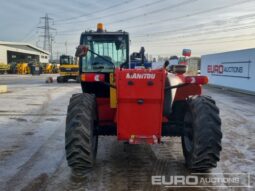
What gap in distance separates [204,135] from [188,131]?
46 centimetres

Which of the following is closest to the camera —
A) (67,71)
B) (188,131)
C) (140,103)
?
(140,103)

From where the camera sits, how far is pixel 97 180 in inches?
178

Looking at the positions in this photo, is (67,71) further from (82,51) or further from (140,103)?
(140,103)

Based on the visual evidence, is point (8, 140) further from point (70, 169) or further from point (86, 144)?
point (86, 144)

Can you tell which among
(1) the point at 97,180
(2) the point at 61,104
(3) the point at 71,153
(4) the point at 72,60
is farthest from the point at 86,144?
(4) the point at 72,60

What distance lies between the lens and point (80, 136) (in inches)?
183

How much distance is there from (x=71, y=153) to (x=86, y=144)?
0.89 feet

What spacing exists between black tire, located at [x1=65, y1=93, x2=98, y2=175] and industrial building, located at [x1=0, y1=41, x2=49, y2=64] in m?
58.9

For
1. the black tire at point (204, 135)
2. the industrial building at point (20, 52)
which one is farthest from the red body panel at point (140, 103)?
the industrial building at point (20, 52)

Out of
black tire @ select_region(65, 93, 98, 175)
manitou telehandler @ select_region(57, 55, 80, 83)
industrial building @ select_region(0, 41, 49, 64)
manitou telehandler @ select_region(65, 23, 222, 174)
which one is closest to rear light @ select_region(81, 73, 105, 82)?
manitou telehandler @ select_region(65, 23, 222, 174)

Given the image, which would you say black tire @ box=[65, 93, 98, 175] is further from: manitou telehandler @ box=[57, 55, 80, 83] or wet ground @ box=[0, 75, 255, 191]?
manitou telehandler @ box=[57, 55, 80, 83]

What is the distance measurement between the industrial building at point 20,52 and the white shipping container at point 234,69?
1825 inches

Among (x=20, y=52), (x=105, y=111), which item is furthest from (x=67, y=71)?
(x=20, y=52)

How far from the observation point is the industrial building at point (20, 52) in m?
62.8
